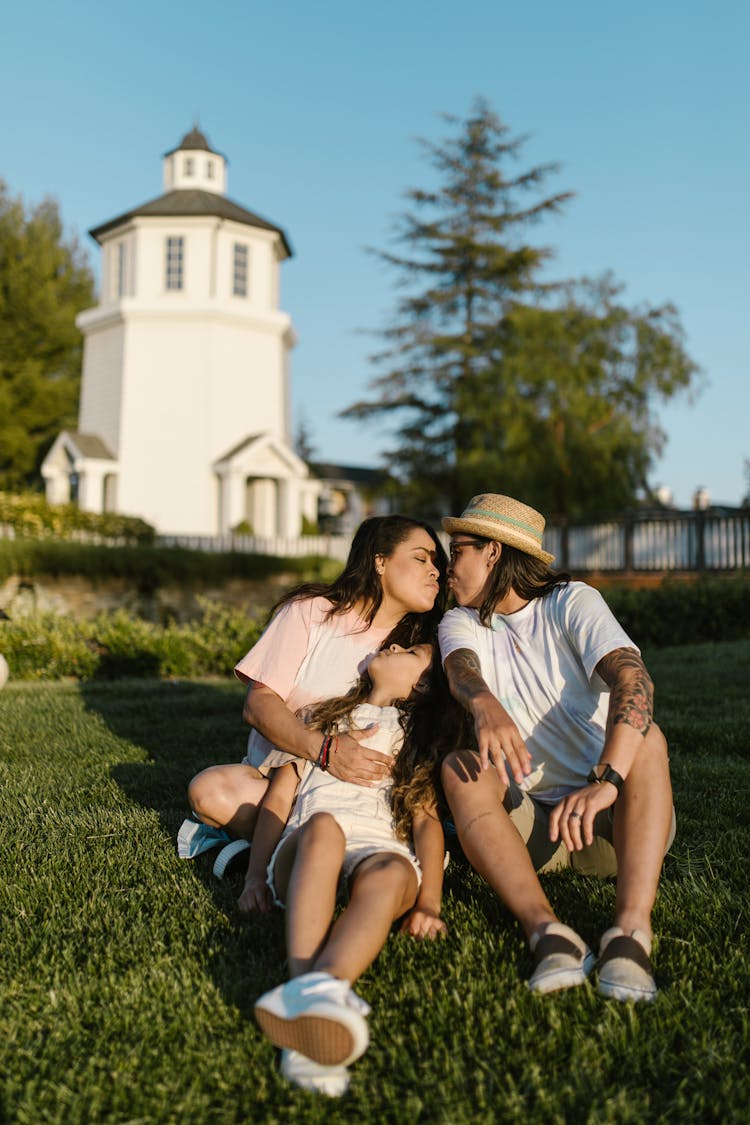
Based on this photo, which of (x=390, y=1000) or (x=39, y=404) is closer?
(x=390, y=1000)

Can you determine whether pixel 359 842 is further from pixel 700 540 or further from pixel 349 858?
pixel 700 540

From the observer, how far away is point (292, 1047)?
2088 mm

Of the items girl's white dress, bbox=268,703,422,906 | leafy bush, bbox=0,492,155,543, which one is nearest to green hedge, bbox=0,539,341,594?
leafy bush, bbox=0,492,155,543

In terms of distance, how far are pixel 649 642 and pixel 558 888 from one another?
8589 mm

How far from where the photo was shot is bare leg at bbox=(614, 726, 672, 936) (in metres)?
2.60

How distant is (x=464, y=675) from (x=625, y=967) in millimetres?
1011

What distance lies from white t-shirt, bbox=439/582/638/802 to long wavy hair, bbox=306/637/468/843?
169 mm

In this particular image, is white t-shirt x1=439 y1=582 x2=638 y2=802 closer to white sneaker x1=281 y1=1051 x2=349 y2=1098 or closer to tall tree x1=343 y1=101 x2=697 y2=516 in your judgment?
white sneaker x1=281 y1=1051 x2=349 y2=1098

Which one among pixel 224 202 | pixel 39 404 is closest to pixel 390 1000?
pixel 224 202

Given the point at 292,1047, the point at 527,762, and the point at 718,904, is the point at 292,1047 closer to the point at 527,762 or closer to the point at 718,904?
the point at 527,762

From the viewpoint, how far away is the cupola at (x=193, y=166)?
30.1 m

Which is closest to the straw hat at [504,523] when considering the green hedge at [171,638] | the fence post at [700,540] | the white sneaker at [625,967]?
the white sneaker at [625,967]

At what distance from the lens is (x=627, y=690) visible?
9.41ft

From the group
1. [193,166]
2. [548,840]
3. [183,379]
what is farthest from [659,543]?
[193,166]
